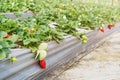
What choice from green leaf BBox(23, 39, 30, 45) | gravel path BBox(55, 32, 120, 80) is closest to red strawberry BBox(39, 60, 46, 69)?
green leaf BBox(23, 39, 30, 45)

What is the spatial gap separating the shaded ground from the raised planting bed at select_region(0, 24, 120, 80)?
116 millimetres

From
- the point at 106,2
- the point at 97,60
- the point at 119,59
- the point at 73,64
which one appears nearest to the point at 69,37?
the point at 73,64

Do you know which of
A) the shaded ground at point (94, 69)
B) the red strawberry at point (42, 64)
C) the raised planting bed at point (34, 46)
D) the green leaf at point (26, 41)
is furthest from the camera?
the shaded ground at point (94, 69)

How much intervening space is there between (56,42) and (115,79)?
31.8 inches

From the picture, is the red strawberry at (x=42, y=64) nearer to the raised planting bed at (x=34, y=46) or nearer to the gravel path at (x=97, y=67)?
the raised planting bed at (x=34, y=46)

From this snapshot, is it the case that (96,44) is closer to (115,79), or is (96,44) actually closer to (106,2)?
(115,79)

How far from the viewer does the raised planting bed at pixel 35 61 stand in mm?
2539

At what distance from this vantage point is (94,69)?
3.95 m

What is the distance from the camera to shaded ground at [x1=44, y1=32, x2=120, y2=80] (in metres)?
3.56

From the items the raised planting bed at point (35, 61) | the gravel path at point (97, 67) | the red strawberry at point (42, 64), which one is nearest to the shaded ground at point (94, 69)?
the gravel path at point (97, 67)

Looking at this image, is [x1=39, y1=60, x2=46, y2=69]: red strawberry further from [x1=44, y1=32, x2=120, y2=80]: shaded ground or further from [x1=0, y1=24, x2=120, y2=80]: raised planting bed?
[x1=44, y1=32, x2=120, y2=80]: shaded ground

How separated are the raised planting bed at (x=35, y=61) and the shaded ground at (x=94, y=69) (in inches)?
4.6

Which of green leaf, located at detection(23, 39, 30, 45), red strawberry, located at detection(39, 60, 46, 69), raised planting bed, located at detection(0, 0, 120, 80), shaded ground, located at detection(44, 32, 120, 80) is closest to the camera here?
raised planting bed, located at detection(0, 0, 120, 80)

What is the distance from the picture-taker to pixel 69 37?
4105 mm
